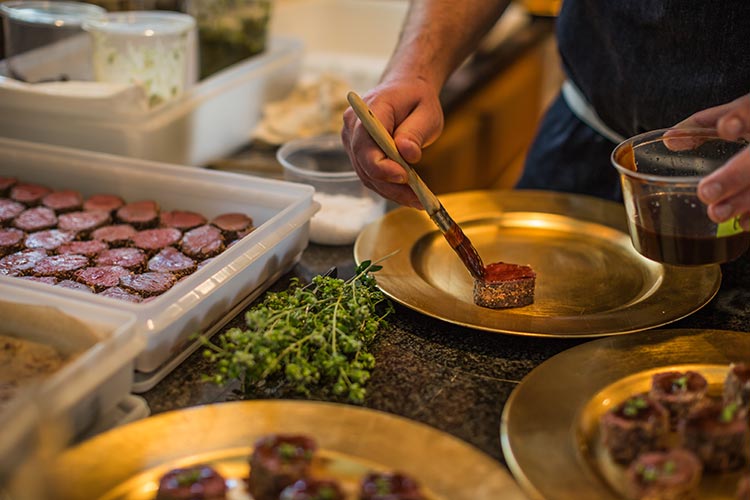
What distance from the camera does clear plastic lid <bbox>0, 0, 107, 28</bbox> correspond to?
1847 millimetres

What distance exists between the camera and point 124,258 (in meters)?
1.42

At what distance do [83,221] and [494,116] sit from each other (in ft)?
7.35

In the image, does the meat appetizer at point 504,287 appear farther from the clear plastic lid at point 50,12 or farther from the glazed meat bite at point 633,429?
the clear plastic lid at point 50,12

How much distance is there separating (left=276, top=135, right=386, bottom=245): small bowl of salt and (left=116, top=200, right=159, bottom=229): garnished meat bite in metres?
0.27

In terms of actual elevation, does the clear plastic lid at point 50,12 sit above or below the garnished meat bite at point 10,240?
above

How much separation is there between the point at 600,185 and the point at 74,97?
47.6 inches

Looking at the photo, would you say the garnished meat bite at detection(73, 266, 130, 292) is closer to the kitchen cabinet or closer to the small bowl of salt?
the small bowl of salt

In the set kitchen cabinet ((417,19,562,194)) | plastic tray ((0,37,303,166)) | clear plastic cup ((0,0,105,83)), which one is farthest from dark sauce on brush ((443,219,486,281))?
kitchen cabinet ((417,19,562,194))

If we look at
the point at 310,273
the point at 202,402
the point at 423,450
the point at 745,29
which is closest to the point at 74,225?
the point at 310,273

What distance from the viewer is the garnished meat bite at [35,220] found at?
5.00 feet

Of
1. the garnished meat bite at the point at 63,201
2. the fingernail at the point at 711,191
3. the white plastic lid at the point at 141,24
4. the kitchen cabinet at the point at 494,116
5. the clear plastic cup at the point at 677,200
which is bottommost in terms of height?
the kitchen cabinet at the point at 494,116

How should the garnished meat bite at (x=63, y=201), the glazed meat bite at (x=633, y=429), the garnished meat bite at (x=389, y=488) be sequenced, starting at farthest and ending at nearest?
the garnished meat bite at (x=63, y=201) < the glazed meat bite at (x=633, y=429) < the garnished meat bite at (x=389, y=488)

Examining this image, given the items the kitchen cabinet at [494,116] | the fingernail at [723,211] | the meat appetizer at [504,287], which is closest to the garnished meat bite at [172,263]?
the meat appetizer at [504,287]

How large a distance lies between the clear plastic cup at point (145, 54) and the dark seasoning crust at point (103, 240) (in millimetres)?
345
